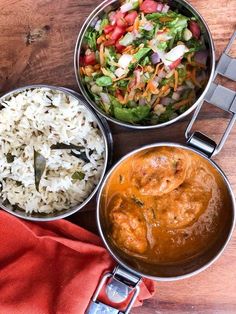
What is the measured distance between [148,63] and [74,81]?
33 centimetres

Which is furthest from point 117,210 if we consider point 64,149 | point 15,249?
point 15,249

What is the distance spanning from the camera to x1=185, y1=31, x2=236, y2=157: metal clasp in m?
2.04

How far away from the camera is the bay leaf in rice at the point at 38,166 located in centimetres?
221

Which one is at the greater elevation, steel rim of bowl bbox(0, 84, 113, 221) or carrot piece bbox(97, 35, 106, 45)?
carrot piece bbox(97, 35, 106, 45)

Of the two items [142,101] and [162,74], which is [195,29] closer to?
[162,74]

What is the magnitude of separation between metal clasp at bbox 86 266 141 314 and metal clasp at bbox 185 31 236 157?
1.81ft

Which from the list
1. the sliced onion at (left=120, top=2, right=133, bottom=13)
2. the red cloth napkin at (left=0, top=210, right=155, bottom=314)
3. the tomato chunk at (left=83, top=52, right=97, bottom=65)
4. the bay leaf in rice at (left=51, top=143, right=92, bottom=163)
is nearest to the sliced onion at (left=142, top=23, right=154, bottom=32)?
the sliced onion at (left=120, top=2, right=133, bottom=13)

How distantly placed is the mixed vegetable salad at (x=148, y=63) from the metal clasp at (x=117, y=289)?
58 centimetres

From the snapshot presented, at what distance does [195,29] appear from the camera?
2105mm

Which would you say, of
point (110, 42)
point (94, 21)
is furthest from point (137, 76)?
point (94, 21)

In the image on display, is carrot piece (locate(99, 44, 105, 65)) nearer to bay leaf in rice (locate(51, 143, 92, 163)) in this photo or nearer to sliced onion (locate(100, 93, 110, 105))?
sliced onion (locate(100, 93, 110, 105))

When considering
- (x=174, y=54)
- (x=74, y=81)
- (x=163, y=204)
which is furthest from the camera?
(x=74, y=81)

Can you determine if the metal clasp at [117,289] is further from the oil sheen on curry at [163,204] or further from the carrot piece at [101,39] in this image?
the carrot piece at [101,39]

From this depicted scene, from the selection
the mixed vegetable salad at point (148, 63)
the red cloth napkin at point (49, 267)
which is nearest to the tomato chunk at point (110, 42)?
the mixed vegetable salad at point (148, 63)
